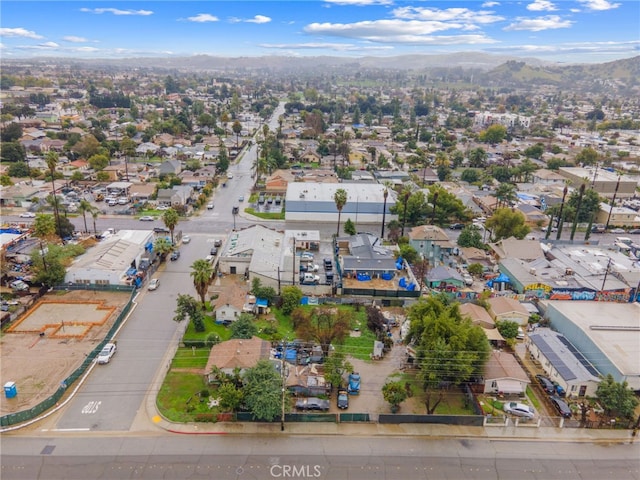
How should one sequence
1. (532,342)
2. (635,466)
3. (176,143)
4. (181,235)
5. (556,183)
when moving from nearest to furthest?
(635,466), (532,342), (181,235), (556,183), (176,143)

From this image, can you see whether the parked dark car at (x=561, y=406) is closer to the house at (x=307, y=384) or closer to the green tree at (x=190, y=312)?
the house at (x=307, y=384)

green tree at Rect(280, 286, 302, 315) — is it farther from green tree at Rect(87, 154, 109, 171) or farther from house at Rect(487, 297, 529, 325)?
green tree at Rect(87, 154, 109, 171)

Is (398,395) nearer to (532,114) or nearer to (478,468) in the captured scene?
(478,468)

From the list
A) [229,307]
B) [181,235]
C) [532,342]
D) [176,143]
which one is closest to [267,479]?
[229,307]

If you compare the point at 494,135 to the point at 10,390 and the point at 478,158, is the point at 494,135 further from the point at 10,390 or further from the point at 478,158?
the point at 10,390

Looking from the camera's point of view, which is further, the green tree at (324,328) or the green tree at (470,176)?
the green tree at (470,176)

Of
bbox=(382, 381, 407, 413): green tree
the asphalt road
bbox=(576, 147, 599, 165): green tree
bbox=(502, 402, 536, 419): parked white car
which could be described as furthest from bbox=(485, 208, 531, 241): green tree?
bbox=(576, 147, 599, 165): green tree

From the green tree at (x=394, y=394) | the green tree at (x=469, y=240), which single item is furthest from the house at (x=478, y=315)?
the green tree at (x=469, y=240)
